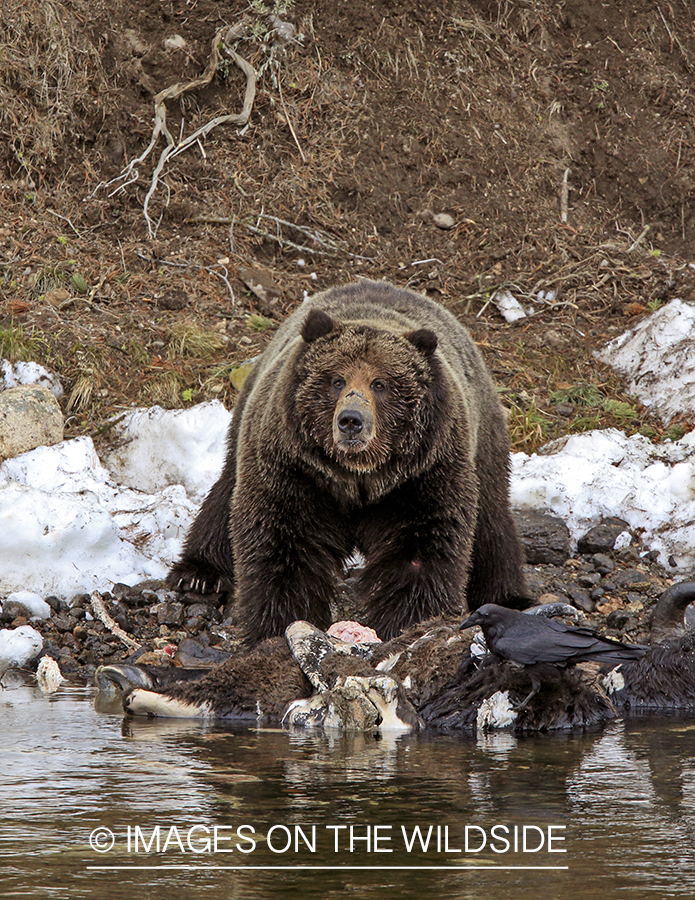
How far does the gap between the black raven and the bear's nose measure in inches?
47.4

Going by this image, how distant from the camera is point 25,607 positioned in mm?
7320

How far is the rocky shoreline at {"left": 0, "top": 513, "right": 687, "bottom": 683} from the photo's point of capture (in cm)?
687

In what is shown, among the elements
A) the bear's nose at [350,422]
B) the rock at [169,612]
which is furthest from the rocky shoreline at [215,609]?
the bear's nose at [350,422]

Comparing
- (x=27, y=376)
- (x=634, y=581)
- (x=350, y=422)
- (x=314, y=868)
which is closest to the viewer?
(x=314, y=868)

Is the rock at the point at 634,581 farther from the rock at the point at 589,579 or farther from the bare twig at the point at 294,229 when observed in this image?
the bare twig at the point at 294,229

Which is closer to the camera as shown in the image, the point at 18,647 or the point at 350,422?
the point at 350,422

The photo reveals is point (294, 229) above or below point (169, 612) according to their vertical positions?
above

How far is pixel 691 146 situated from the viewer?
13.8 m

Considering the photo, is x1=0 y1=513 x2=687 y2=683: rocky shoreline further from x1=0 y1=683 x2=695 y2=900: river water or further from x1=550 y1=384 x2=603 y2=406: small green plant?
x1=550 y1=384 x2=603 y2=406: small green plant

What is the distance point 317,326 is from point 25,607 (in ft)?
8.69

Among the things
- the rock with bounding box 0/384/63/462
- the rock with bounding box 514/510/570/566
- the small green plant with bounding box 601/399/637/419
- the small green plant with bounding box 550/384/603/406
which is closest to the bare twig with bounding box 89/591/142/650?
the rock with bounding box 0/384/63/462

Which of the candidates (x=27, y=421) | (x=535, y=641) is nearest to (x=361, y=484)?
(x=535, y=641)

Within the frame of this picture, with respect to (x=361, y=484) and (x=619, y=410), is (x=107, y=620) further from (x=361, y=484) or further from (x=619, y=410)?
(x=619, y=410)

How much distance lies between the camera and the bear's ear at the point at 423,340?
632 centimetres
